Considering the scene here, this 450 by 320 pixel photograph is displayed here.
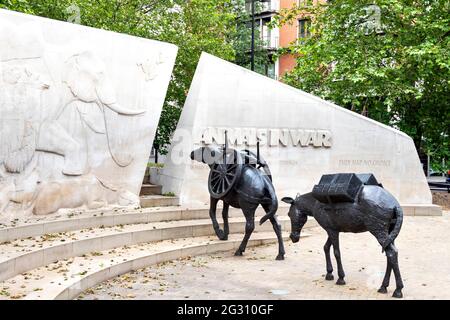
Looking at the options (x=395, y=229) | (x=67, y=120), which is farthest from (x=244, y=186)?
(x=67, y=120)

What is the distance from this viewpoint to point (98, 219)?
1056 centimetres

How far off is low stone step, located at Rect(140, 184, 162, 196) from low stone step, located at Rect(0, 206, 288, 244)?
1.45 m

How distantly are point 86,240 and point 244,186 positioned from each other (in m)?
3.06

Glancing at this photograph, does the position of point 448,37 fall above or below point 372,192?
above

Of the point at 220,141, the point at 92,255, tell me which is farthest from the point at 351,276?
the point at 220,141

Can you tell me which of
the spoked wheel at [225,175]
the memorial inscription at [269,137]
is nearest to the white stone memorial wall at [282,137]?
the memorial inscription at [269,137]

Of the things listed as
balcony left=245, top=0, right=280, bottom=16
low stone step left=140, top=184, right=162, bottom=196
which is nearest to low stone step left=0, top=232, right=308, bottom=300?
low stone step left=140, top=184, right=162, bottom=196

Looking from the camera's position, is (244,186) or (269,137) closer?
(244,186)

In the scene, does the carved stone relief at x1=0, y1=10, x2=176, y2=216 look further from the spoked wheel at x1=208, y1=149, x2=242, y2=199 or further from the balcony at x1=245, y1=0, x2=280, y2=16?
the balcony at x1=245, y1=0, x2=280, y2=16

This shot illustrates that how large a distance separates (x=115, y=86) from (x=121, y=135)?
114 centimetres

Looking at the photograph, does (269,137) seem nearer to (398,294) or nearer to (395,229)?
(395,229)

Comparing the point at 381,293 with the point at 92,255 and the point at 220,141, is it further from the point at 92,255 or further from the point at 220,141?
the point at 220,141

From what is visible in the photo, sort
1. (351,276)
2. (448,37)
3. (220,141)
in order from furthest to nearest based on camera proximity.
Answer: (448,37) → (220,141) → (351,276)

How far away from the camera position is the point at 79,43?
11320mm
